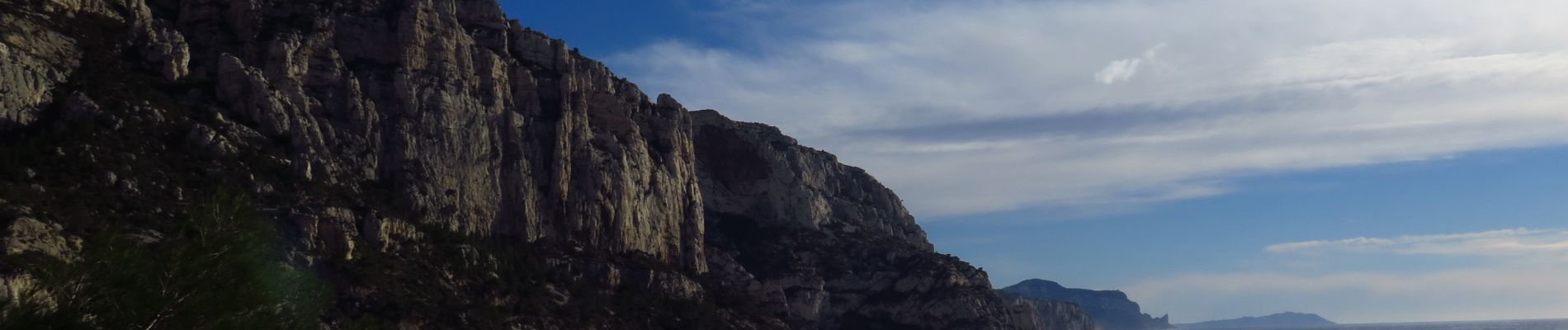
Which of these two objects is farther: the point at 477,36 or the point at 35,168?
the point at 477,36

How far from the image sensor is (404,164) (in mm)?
119250

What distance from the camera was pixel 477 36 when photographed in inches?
5330

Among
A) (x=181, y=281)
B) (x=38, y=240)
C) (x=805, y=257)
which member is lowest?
(x=181, y=281)

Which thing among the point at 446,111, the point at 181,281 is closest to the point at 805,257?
the point at 446,111

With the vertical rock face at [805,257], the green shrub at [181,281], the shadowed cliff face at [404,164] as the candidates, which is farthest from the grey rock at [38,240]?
the vertical rock face at [805,257]

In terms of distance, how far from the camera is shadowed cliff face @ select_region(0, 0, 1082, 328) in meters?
90.3

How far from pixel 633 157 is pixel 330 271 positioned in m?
53.9

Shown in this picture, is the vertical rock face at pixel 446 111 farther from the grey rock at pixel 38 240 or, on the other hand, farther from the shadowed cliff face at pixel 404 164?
the grey rock at pixel 38 240

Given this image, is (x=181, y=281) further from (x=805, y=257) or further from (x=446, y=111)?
(x=805, y=257)

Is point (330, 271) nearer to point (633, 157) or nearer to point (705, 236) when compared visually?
Result: point (633, 157)

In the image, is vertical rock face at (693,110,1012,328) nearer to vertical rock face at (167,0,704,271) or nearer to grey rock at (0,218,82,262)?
vertical rock face at (167,0,704,271)

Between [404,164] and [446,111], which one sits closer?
[404,164]

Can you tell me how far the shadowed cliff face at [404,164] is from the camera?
90312mm

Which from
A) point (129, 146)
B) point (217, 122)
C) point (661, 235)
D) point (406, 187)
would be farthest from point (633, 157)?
point (129, 146)
